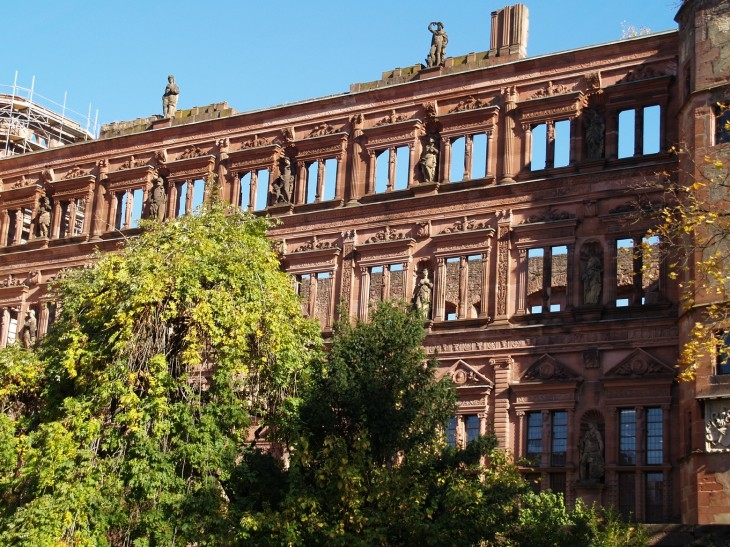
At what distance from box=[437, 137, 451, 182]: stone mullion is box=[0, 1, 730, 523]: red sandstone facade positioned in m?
0.08

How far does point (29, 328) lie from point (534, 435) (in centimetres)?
2140

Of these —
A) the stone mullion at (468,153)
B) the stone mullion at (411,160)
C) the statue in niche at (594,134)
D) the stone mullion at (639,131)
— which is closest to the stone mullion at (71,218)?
the stone mullion at (411,160)

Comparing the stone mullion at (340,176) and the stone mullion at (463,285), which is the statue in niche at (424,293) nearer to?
the stone mullion at (463,285)

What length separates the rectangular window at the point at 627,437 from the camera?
36.1 metres

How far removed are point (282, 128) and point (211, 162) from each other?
10.5 feet

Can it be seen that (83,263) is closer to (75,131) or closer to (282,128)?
(282,128)

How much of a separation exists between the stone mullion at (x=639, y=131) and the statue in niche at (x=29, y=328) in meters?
23.8

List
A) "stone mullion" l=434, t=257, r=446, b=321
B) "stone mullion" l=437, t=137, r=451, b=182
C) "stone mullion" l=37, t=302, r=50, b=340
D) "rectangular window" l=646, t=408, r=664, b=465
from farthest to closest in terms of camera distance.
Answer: "stone mullion" l=37, t=302, r=50, b=340 < "stone mullion" l=437, t=137, r=451, b=182 < "stone mullion" l=434, t=257, r=446, b=321 < "rectangular window" l=646, t=408, r=664, b=465

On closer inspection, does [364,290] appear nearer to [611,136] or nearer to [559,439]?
[559,439]

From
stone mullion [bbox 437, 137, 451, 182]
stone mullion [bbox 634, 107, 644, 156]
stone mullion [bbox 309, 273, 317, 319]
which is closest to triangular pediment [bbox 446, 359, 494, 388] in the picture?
stone mullion [bbox 309, 273, 317, 319]

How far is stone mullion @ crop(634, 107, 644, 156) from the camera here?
38.7 metres

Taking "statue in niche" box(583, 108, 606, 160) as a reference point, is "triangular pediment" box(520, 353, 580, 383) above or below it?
below

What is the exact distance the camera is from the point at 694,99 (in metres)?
35.6

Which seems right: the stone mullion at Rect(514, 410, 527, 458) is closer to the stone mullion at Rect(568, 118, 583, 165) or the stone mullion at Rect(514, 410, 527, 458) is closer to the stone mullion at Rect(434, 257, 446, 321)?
the stone mullion at Rect(434, 257, 446, 321)
